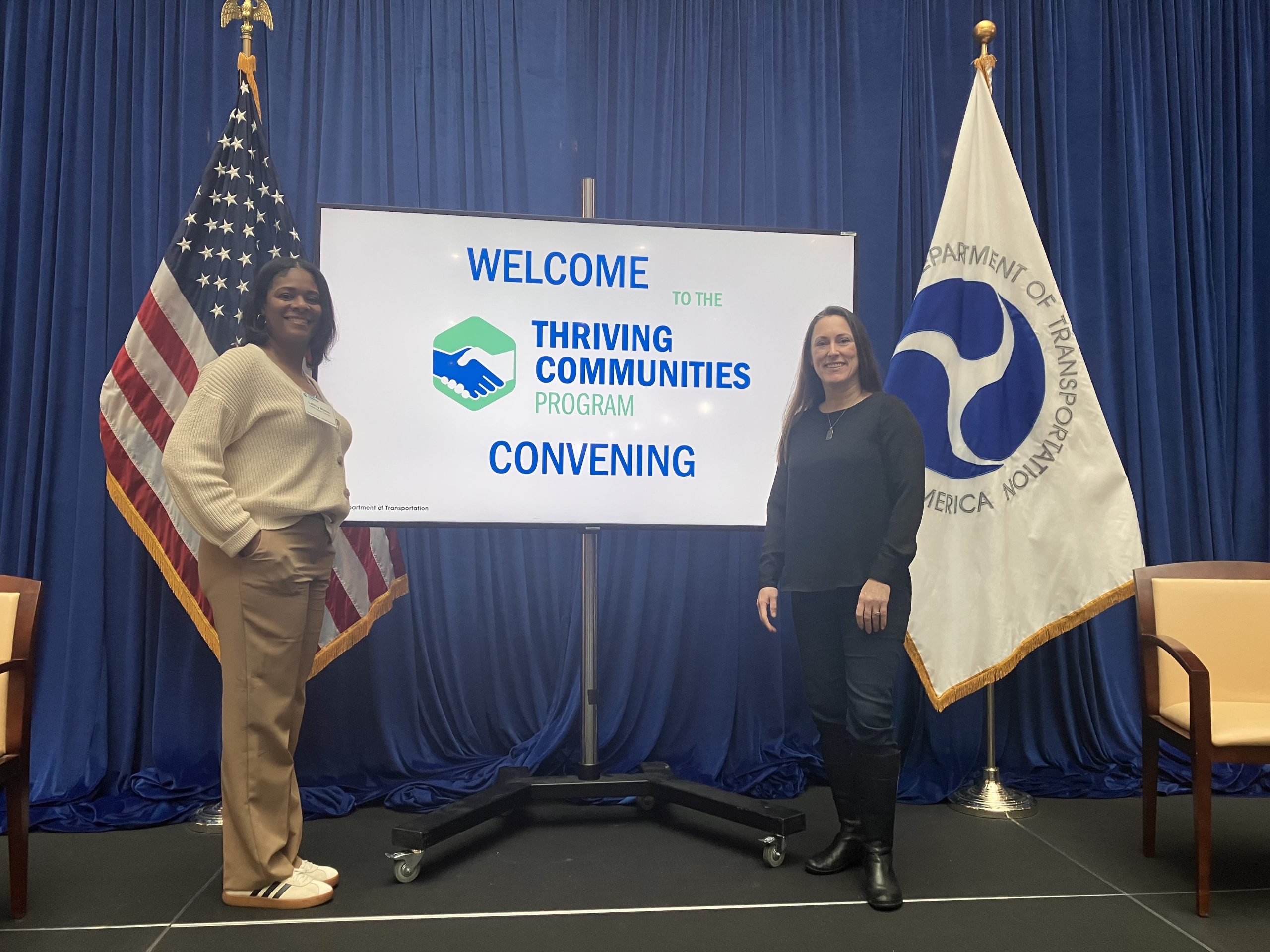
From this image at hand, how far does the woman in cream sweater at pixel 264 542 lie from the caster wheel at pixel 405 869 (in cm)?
17

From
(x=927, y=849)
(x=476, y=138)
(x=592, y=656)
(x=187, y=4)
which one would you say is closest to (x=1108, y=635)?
(x=927, y=849)

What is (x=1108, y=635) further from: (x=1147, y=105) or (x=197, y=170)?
(x=197, y=170)

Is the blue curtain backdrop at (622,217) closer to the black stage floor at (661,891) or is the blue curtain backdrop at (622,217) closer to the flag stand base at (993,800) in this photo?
the flag stand base at (993,800)

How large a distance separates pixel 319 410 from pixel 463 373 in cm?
57

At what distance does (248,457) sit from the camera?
6.99 ft

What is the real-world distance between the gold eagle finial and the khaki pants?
Answer: 72.8 inches

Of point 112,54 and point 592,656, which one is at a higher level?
point 112,54

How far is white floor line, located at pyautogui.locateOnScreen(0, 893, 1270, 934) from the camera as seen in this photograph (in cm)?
209

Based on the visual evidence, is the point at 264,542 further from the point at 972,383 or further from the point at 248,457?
the point at 972,383

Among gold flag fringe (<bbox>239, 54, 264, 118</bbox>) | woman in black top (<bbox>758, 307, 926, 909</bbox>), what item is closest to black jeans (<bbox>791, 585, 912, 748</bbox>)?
woman in black top (<bbox>758, 307, 926, 909</bbox>)

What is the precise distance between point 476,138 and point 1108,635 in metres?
3.14

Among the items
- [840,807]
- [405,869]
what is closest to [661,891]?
[840,807]

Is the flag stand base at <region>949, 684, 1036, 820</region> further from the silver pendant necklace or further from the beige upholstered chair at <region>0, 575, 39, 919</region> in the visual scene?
the beige upholstered chair at <region>0, 575, 39, 919</region>

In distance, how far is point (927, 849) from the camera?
2.62m
